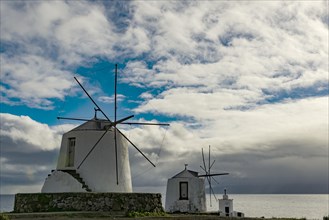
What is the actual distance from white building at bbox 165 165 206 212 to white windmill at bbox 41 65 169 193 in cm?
1163

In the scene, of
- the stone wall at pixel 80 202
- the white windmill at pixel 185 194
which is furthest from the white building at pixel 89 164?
the white windmill at pixel 185 194

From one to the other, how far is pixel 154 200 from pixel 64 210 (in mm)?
4170

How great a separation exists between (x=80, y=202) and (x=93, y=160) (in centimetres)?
318

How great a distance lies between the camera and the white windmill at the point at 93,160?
21359 millimetres

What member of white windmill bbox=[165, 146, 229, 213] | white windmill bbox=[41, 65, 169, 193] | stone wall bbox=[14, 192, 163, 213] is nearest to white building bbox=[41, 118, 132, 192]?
white windmill bbox=[41, 65, 169, 193]

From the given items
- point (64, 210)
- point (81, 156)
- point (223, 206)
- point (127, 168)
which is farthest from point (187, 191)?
point (64, 210)

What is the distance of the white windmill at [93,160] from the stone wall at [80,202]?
5.81 ft

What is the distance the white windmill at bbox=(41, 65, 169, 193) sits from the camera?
2136 cm

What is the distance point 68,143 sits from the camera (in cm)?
2244

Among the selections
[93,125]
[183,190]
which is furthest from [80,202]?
[183,190]

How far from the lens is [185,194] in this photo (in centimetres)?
3394

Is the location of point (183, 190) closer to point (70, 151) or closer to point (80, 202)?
point (70, 151)

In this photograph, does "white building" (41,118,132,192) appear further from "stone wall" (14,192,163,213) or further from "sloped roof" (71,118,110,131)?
"stone wall" (14,192,163,213)

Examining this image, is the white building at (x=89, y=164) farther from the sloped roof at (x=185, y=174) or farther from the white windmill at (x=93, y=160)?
the sloped roof at (x=185, y=174)
